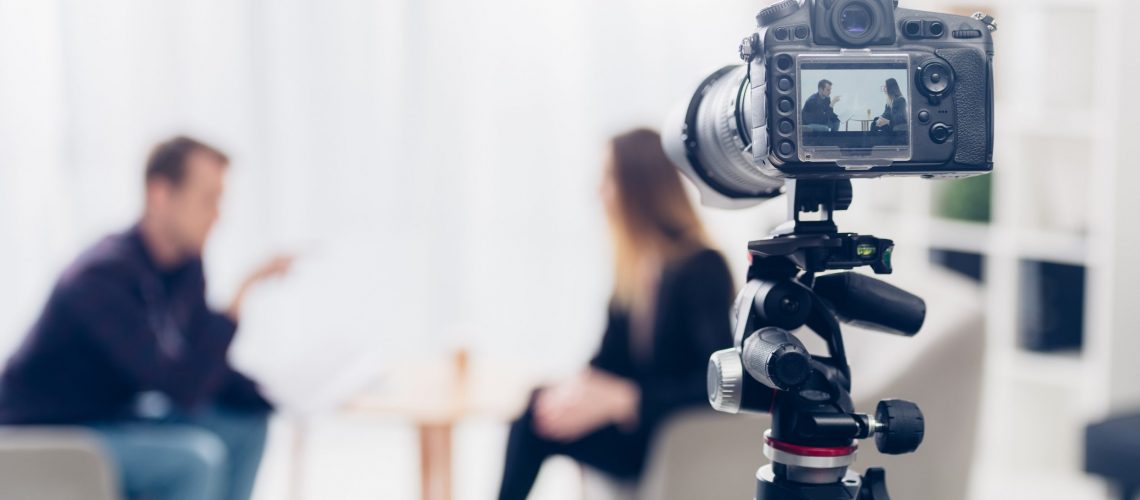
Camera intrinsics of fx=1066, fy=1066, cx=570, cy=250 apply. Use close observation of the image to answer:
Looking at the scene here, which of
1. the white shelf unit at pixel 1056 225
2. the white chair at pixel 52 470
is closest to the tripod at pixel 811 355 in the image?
the white chair at pixel 52 470

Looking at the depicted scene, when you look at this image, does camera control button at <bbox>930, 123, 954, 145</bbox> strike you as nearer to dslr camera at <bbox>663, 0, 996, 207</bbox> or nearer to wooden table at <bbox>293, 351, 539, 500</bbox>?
dslr camera at <bbox>663, 0, 996, 207</bbox>

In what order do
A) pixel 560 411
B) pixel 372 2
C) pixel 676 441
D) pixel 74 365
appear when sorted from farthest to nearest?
pixel 372 2 → pixel 74 365 → pixel 560 411 → pixel 676 441

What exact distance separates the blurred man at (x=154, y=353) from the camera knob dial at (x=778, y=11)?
1767 millimetres

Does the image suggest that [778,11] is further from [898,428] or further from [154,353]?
[154,353]

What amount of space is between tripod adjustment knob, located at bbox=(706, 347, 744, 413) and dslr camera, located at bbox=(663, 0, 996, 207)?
0.56 feet

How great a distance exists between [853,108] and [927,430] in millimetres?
1180

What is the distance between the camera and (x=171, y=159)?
2385 mm

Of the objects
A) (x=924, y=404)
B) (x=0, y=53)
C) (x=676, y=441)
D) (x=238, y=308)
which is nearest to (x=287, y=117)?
(x=0, y=53)

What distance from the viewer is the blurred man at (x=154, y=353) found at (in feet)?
7.32

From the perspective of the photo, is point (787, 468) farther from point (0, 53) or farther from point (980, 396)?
point (0, 53)

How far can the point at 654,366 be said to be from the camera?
2.09m

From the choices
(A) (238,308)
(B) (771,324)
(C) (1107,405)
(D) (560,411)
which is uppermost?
(B) (771,324)

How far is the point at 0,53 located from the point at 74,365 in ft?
4.13

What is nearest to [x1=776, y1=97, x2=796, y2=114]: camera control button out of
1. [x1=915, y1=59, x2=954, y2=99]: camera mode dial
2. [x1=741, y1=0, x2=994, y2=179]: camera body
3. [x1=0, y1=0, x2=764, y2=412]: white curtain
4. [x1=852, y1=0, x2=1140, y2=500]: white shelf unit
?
[x1=741, y1=0, x2=994, y2=179]: camera body
